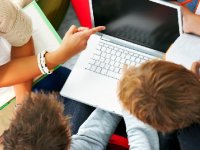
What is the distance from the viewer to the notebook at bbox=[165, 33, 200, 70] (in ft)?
2.88

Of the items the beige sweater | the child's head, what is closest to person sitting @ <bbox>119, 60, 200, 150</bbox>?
the child's head

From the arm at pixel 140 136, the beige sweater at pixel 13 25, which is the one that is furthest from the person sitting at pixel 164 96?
the beige sweater at pixel 13 25

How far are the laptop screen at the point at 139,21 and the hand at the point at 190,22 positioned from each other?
3cm

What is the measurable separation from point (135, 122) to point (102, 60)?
0.75 feet

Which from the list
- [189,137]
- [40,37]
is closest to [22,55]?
[40,37]

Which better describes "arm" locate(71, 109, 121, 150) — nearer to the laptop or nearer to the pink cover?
the laptop

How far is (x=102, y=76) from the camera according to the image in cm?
99

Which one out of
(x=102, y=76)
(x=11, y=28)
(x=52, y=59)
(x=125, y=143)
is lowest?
(x=125, y=143)

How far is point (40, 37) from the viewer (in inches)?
40.3

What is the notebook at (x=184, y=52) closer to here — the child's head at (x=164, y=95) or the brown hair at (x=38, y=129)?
the child's head at (x=164, y=95)

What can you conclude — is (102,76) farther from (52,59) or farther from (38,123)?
(38,123)

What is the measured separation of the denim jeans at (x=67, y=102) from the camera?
1.02 m

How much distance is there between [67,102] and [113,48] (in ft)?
0.75

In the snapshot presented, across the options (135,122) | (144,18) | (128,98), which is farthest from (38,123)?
(144,18)
